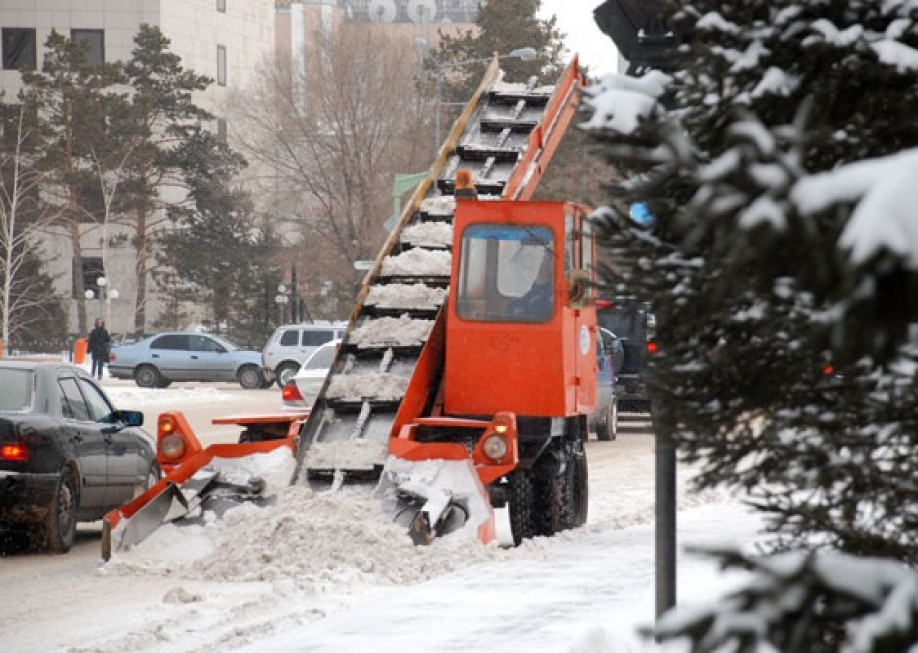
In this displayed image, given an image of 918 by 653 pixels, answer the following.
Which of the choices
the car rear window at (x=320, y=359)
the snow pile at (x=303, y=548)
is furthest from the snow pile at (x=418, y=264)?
the car rear window at (x=320, y=359)

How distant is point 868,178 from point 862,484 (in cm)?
149

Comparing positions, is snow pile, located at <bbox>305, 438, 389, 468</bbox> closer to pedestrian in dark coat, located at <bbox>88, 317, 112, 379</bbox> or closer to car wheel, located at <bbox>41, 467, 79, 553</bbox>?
car wheel, located at <bbox>41, 467, 79, 553</bbox>

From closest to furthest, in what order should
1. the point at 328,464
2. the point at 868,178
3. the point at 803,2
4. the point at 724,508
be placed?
the point at 868,178
the point at 803,2
the point at 328,464
the point at 724,508

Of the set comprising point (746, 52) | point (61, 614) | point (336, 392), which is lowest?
point (61, 614)

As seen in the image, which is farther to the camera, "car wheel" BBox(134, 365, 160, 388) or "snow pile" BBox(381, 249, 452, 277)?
"car wheel" BBox(134, 365, 160, 388)

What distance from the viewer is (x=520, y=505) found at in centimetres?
1448

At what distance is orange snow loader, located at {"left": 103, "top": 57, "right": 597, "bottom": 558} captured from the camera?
43.7 ft

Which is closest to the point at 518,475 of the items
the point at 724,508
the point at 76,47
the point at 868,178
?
the point at 724,508

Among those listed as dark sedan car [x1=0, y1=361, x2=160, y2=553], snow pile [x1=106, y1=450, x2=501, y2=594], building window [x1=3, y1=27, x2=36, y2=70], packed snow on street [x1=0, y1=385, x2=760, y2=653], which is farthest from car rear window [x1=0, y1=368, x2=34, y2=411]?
building window [x1=3, y1=27, x2=36, y2=70]

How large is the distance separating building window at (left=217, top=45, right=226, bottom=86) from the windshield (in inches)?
3270

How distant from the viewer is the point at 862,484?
3.91m

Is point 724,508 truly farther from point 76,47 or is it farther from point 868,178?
point 76,47

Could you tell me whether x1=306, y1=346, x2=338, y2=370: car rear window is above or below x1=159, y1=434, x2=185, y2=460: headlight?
above

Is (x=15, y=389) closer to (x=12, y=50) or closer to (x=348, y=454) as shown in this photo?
(x=348, y=454)
